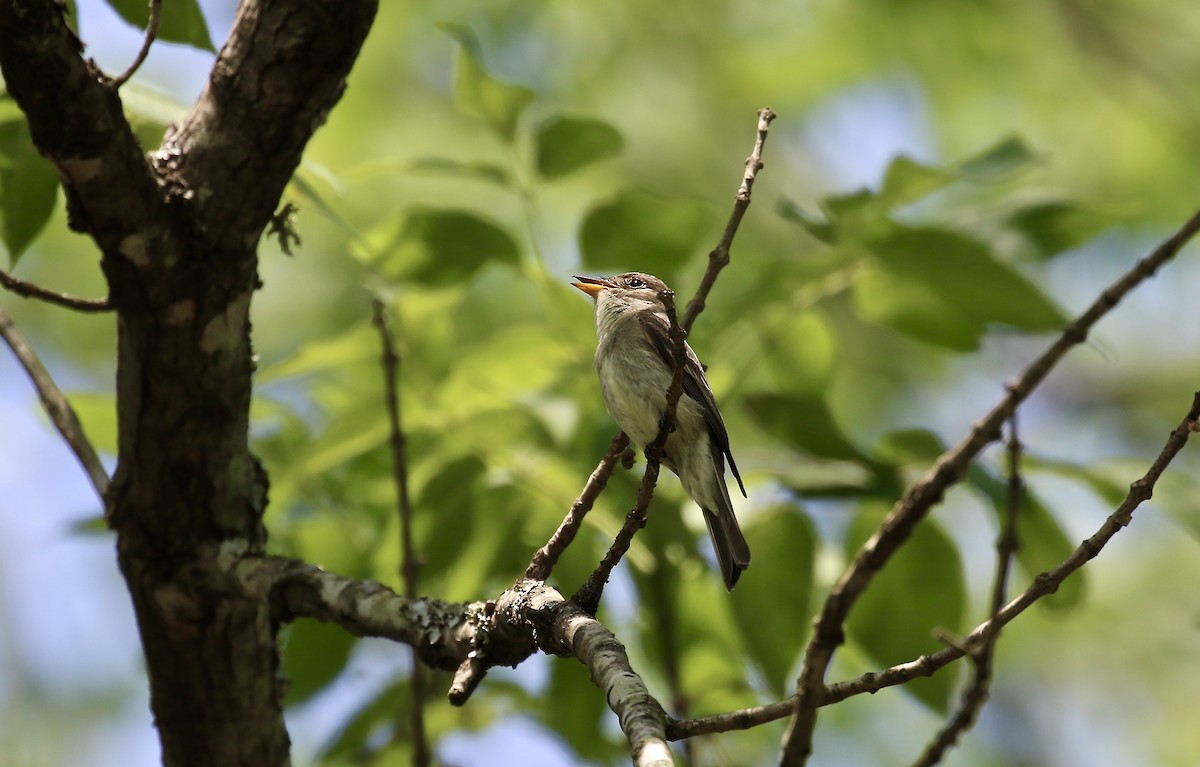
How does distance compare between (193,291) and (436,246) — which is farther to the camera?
(436,246)

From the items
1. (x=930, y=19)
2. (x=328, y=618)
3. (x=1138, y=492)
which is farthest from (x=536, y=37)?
(x=1138, y=492)

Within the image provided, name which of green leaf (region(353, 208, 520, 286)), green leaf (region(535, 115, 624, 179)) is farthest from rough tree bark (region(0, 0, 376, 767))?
green leaf (region(535, 115, 624, 179))

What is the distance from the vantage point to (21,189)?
9.60ft

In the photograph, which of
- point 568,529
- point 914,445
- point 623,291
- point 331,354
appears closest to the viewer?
point 568,529

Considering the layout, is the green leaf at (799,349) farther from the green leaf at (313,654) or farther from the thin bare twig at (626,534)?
the green leaf at (313,654)

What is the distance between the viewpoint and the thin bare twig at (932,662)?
194 cm

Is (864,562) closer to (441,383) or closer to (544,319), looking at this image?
(441,383)

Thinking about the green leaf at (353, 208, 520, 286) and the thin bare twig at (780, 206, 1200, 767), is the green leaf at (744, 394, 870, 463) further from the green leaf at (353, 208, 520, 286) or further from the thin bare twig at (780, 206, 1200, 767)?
the thin bare twig at (780, 206, 1200, 767)

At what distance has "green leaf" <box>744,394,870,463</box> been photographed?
11.2 ft

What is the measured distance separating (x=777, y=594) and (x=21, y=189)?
2.46 meters

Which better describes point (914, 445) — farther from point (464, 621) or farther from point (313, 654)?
point (313, 654)

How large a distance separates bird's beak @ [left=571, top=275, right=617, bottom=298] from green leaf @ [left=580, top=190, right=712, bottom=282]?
0.92 meters

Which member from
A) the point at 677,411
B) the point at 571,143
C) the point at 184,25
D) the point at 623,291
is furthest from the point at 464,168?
the point at 623,291

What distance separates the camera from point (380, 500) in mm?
4484
